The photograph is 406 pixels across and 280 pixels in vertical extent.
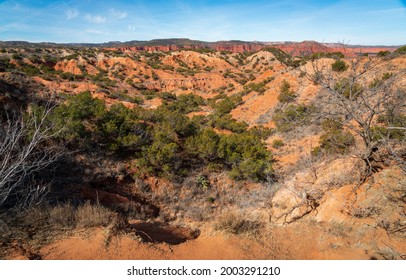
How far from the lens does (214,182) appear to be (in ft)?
33.4

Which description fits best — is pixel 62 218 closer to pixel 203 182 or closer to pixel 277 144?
pixel 203 182

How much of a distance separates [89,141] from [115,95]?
16.2m

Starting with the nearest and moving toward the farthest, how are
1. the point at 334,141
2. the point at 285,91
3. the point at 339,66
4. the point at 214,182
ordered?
the point at 214,182 → the point at 334,141 → the point at 339,66 → the point at 285,91

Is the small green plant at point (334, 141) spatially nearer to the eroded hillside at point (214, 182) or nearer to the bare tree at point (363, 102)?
the eroded hillside at point (214, 182)

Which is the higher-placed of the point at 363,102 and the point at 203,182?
the point at 363,102

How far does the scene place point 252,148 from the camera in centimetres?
1132

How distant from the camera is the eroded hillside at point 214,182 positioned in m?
3.97

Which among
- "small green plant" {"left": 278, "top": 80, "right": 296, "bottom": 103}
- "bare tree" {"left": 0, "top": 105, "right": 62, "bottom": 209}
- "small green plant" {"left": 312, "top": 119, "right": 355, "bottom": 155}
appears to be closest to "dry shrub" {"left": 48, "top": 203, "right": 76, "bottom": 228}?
"bare tree" {"left": 0, "top": 105, "right": 62, "bottom": 209}

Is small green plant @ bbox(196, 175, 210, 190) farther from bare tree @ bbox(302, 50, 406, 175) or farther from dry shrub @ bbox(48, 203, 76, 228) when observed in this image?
dry shrub @ bbox(48, 203, 76, 228)

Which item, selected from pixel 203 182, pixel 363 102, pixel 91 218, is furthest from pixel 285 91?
pixel 91 218

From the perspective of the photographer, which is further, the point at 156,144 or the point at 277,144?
the point at 277,144

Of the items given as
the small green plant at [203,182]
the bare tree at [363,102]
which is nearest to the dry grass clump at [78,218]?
the bare tree at [363,102]
